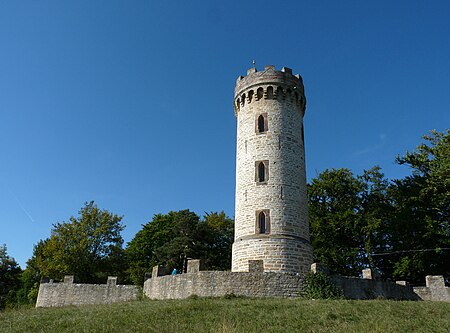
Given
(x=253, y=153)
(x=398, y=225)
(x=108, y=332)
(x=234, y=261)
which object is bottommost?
(x=108, y=332)

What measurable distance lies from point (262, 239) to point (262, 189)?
3020 mm

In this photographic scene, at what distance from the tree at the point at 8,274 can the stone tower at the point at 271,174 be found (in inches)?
1580

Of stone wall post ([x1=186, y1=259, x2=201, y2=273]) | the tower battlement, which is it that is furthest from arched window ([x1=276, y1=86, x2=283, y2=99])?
→ stone wall post ([x1=186, y1=259, x2=201, y2=273])

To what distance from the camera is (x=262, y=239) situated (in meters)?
22.3

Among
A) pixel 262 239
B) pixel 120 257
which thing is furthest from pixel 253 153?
pixel 120 257

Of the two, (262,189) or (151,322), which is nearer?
(151,322)

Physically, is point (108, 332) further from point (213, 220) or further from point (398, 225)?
point (213, 220)

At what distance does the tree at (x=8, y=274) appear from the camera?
5099 cm

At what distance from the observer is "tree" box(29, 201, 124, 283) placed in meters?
36.7

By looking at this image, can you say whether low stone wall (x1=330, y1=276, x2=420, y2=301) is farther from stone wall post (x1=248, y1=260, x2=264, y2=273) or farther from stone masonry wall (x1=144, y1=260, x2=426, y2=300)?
stone wall post (x1=248, y1=260, x2=264, y2=273)

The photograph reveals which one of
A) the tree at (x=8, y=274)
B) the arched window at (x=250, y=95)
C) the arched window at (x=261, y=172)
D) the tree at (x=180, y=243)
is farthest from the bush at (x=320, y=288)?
the tree at (x=8, y=274)

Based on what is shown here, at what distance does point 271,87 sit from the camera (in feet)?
84.9

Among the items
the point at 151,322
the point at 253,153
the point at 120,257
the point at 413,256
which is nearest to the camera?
the point at 151,322

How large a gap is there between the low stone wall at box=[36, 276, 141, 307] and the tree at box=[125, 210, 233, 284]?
383 inches
